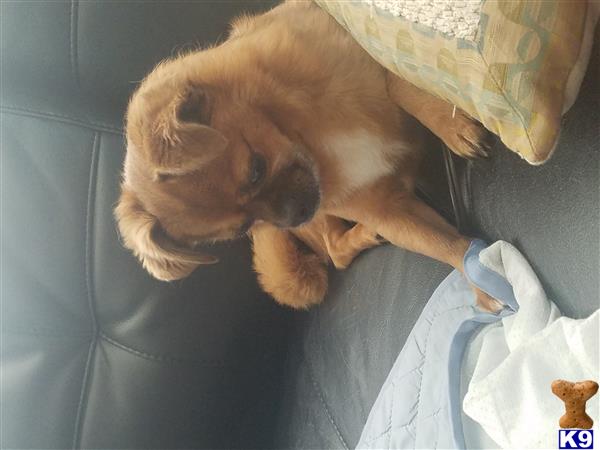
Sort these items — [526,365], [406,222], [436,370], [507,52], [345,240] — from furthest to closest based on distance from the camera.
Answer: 1. [345,240]
2. [406,222]
3. [436,370]
4. [526,365]
5. [507,52]

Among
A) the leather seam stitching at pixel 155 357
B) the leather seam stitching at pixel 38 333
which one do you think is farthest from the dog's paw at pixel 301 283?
the leather seam stitching at pixel 38 333

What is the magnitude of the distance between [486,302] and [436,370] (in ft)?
0.53

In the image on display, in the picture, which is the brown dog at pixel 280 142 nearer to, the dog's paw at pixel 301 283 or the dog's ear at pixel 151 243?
the dog's ear at pixel 151 243

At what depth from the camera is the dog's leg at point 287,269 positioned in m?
1.59

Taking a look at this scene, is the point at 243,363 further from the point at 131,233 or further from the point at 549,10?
the point at 549,10

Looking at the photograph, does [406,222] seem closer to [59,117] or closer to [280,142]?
[280,142]

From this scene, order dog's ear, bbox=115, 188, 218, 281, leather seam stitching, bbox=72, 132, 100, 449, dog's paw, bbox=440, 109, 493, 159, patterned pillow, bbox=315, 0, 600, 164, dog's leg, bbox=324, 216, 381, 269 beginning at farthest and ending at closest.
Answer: leather seam stitching, bbox=72, 132, 100, 449
dog's leg, bbox=324, 216, 381, 269
dog's ear, bbox=115, 188, 218, 281
dog's paw, bbox=440, 109, 493, 159
patterned pillow, bbox=315, 0, 600, 164

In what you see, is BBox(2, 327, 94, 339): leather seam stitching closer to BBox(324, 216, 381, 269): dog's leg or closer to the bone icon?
BBox(324, 216, 381, 269): dog's leg

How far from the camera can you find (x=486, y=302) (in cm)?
101

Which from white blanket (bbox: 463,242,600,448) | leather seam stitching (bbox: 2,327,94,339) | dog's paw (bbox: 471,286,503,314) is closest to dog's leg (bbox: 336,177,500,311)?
dog's paw (bbox: 471,286,503,314)

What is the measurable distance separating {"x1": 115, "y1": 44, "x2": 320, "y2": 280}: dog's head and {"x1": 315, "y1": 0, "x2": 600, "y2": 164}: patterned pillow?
46 centimetres

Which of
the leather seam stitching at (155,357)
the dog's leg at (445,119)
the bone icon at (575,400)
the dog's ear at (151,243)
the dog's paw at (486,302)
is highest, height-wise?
the dog's leg at (445,119)

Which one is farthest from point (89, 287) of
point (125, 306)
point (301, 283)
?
point (301, 283)

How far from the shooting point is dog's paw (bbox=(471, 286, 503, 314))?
98cm
